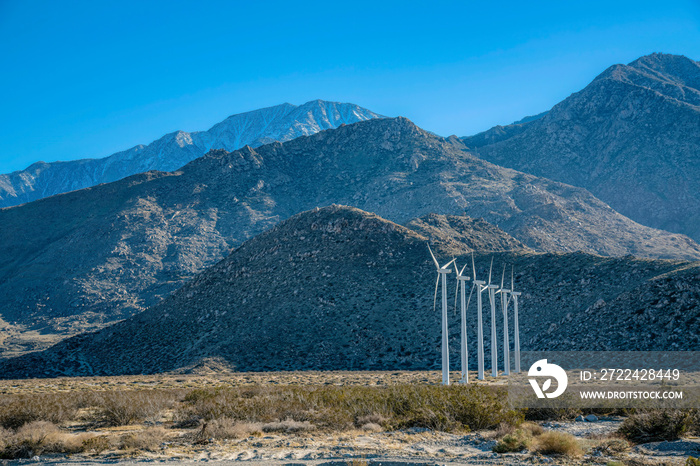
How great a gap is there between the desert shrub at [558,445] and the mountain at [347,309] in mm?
32202

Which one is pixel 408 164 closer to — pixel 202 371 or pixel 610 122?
pixel 610 122

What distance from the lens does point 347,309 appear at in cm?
6462

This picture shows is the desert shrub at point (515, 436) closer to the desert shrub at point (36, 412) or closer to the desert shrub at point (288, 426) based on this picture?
the desert shrub at point (288, 426)

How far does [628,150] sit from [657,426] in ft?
561

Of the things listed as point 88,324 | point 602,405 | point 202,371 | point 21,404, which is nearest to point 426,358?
point 202,371

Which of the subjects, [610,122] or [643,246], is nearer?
[643,246]

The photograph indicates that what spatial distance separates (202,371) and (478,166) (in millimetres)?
117963

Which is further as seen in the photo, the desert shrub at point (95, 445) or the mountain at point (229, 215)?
the mountain at point (229, 215)

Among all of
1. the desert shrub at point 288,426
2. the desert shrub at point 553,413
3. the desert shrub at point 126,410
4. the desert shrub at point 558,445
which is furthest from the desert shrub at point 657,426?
the desert shrub at point 126,410

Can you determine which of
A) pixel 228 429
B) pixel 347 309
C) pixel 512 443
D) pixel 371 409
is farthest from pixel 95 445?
pixel 347 309

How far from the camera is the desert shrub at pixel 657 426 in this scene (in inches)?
647

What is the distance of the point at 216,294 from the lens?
75562 millimetres

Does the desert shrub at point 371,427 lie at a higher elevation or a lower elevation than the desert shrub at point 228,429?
lower

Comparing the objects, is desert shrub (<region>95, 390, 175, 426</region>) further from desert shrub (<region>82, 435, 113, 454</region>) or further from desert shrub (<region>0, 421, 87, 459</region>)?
desert shrub (<region>82, 435, 113, 454</region>)
